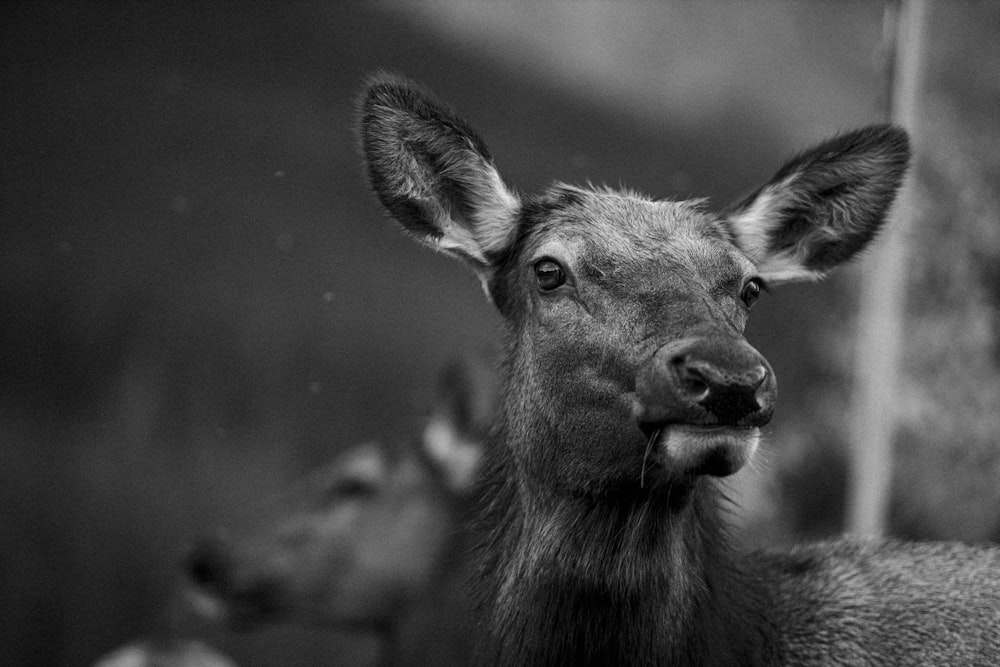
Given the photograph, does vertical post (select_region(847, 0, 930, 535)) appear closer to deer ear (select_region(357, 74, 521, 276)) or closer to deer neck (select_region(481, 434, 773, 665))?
deer ear (select_region(357, 74, 521, 276))

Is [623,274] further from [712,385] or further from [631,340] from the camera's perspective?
[712,385]

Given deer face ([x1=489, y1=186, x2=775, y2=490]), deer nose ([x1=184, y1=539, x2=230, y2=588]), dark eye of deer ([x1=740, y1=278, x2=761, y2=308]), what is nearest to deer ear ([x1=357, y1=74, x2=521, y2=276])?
deer face ([x1=489, y1=186, x2=775, y2=490])

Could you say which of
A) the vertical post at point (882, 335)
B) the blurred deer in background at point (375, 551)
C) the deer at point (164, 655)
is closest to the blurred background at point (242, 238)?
the deer at point (164, 655)

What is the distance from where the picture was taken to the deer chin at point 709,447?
2908 mm

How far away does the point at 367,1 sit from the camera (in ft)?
22.7

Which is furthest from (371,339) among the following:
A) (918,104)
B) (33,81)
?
(918,104)

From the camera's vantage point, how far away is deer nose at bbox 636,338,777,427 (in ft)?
9.21

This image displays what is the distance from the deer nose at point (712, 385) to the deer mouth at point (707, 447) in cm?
3

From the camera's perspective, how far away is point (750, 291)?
3713mm

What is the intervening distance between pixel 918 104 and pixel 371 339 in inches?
242

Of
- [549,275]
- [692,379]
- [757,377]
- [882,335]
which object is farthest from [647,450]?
[882,335]

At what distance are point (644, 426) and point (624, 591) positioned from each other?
0.60 m

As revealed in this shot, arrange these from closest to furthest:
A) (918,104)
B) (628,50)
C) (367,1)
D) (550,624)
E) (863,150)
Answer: (550,624)
(863,150)
(367,1)
(628,50)
(918,104)

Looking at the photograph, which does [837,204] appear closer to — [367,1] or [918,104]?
[367,1]
